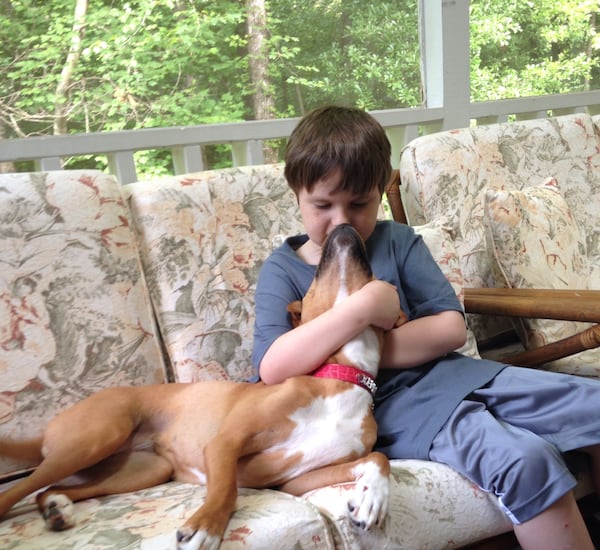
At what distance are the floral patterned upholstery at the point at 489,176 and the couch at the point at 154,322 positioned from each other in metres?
0.27

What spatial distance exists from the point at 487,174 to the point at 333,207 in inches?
43.2

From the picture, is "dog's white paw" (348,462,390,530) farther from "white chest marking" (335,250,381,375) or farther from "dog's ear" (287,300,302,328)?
"dog's ear" (287,300,302,328)

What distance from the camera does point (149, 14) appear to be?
97.0 inches

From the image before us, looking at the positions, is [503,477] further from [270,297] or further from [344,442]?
[270,297]

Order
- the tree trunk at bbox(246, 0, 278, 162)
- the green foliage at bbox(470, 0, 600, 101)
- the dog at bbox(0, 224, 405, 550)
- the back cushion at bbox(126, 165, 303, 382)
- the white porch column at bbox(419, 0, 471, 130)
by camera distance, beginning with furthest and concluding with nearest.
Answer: the green foliage at bbox(470, 0, 600, 101) < the white porch column at bbox(419, 0, 471, 130) < the tree trunk at bbox(246, 0, 278, 162) < the back cushion at bbox(126, 165, 303, 382) < the dog at bbox(0, 224, 405, 550)

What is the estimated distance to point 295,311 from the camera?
1.48 metres

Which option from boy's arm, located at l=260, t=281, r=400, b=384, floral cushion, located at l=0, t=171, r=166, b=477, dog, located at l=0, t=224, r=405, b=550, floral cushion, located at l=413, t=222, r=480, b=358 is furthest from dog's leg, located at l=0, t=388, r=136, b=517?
floral cushion, located at l=413, t=222, r=480, b=358

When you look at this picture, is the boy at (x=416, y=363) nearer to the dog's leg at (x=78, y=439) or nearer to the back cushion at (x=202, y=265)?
the back cushion at (x=202, y=265)

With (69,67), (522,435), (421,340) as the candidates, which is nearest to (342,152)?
(421,340)

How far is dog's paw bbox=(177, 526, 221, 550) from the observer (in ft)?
3.29

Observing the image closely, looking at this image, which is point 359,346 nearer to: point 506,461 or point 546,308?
point 506,461

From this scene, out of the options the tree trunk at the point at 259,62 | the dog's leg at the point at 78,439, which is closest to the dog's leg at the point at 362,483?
the dog's leg at the point at 78,439

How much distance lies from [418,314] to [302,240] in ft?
1.22

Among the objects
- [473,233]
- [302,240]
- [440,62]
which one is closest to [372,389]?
[302,240]
